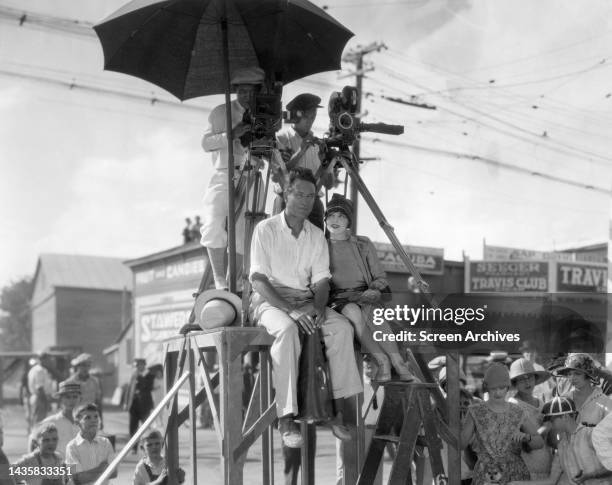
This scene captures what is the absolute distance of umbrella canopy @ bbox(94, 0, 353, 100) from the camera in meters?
5.42

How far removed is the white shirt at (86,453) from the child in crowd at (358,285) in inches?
113

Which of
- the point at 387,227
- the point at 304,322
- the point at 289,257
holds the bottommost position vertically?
the point at 304,322

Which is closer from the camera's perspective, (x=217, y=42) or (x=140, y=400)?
(x=217, y=42)

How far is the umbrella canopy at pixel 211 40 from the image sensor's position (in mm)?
5418

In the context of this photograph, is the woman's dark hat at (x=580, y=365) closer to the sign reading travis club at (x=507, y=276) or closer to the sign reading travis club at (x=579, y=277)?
the sign reading travis club at (x=507, y=276)

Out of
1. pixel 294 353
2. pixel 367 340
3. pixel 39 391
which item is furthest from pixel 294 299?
pixel 39 391

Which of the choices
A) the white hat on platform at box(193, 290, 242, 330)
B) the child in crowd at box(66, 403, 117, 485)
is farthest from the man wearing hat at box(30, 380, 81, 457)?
the white hat on platform at box(193, 290, 242, 330)

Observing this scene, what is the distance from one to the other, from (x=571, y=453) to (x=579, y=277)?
27.6m

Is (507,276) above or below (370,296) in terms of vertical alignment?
above

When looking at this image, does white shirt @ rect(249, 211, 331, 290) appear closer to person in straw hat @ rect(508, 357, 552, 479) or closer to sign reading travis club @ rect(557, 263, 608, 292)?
person in straw hat @ rect(508, 357, 552, 479)

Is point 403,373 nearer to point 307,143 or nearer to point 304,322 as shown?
point 304,322

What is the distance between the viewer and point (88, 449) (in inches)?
266

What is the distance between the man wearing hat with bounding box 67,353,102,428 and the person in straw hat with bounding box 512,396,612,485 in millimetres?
7148

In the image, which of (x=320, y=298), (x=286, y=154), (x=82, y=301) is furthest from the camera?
(x=82, y=301)
